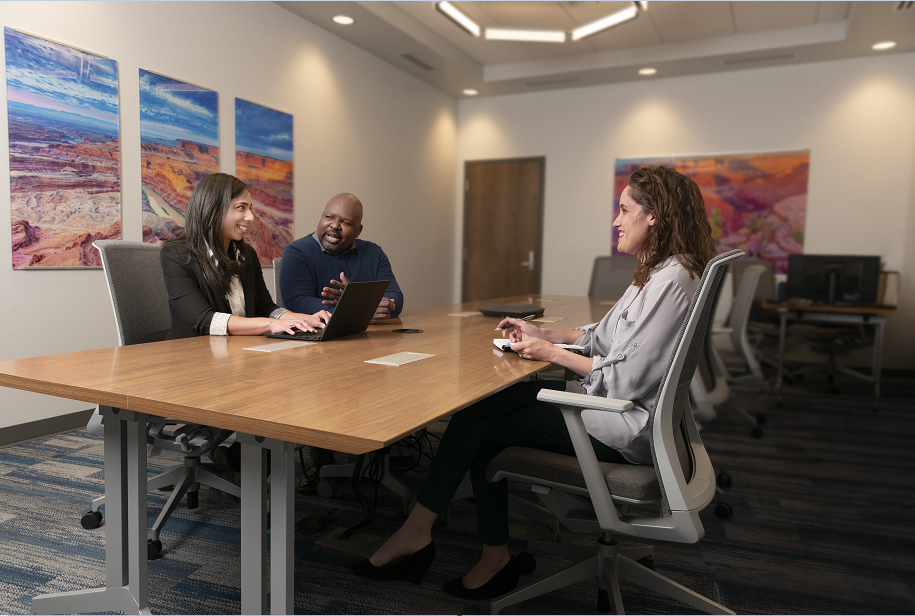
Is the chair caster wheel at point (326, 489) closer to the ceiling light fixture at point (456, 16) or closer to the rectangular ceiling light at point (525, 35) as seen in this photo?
the ceiling light fixture at point (456, 16)

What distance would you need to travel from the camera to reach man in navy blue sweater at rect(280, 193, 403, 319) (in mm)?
2719

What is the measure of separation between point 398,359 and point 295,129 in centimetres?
357

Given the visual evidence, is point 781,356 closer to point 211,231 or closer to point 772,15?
point 772,15

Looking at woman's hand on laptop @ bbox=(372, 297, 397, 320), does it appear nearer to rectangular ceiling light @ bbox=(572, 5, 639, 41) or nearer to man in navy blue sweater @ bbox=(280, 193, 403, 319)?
man in navy blue sweater @ bbox=(280, 193, 403, 319)

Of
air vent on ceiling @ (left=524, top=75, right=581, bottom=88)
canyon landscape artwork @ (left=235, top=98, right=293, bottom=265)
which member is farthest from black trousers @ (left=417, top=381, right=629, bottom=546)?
air vent on ceiling @ (left=524, top=75, right=581, bottom=88)

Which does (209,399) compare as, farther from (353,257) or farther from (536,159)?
(536,159)

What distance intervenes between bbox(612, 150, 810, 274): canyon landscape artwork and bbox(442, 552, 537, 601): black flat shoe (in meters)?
4.95

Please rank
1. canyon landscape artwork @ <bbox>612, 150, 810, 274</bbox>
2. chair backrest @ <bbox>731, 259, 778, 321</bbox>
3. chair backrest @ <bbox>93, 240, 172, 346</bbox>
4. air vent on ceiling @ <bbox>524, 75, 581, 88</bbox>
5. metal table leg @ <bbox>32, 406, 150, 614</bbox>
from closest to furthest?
1. metal table leg @ <bbox>32, 406, 150, 614</bbox>
2. chair backrest @ <bbox>93, 240, 172, 346</bbox>
3. chair backrest @ <bbox>731, 259, 778, 321</bbox>
4. canyon landscape artwork @ <bbox>612, 150, 810, 274</bbox>
5. air vent on ceiling @ <bbox>524, 75, 581, 88</bbox>

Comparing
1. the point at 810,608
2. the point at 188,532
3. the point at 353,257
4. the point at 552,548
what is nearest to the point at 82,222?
the point at 353,257

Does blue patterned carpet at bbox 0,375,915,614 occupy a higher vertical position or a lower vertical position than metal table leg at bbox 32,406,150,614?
lower

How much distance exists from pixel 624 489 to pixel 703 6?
463 centimetres

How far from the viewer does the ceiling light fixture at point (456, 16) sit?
13.9ft

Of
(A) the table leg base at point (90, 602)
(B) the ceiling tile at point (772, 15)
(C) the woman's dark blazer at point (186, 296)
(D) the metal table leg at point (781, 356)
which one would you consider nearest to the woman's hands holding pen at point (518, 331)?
(C) the woman's dark blazer at point (186, 296)

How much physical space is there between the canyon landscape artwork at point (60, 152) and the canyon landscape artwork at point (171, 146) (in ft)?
0.65
